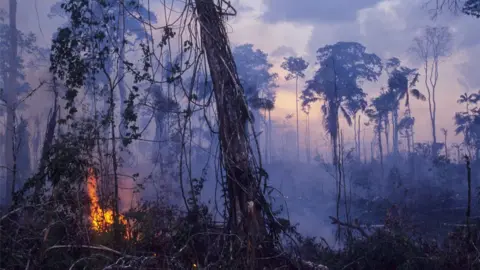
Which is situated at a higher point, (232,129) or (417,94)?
(417,94)

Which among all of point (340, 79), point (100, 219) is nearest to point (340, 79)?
point (340, 79)

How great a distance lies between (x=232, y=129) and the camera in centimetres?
A: 605

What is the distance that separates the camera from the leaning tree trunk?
19.1 ft

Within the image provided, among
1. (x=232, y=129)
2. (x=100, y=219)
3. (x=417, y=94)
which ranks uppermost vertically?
(x=417, y=94)

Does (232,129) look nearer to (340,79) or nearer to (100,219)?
(100,219)

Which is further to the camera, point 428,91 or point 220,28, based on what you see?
point 428,91

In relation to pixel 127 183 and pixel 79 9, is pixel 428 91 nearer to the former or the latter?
pixel 127 183

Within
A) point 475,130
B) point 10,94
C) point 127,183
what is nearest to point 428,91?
point 475,130

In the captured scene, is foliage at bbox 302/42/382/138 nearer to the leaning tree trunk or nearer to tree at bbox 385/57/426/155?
tree at bbox 385/57/426/155

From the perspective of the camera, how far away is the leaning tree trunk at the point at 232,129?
229 inches

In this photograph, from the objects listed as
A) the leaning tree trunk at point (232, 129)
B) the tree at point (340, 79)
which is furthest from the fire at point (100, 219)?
the tree at point (340, 79)

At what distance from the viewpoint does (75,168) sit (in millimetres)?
7688

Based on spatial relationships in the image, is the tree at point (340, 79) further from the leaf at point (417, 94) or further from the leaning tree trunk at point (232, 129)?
the leaning tree trunk at point (232, 129)

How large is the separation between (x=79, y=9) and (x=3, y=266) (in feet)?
20.1
